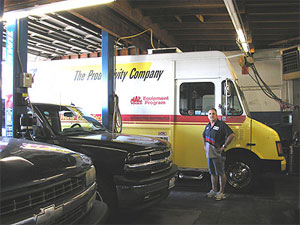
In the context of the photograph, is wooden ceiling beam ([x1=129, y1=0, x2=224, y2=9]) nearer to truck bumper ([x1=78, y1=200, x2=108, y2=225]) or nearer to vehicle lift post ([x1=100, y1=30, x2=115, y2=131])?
vehicle lift post ([x1=100, y1=30, x2=115, y2=131])

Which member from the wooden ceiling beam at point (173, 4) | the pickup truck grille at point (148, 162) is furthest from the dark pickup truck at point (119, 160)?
the wooden ceiling beam at point (173, 4)

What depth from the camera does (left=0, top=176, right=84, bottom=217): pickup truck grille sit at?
2.10 m

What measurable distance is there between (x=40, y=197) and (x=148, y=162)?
2357 mm

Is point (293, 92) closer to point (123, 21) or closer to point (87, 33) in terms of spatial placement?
point (123, 21)

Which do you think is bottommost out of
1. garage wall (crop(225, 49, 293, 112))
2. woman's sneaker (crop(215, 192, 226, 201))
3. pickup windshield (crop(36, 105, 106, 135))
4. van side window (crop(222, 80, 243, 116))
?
woman's sneaker (crop(215, 192, 226, 201))

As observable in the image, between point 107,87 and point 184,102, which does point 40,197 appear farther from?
point 107,87

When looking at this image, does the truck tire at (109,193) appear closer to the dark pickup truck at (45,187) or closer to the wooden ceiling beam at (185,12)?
the dark pickup truck at (45,187)

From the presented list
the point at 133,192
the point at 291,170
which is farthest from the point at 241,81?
the point at 133,192

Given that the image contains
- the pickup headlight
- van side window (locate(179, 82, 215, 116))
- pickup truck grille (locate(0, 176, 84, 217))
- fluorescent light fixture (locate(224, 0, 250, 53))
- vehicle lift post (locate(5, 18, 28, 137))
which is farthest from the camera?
van side window (locate(179, 82, 215, 116))

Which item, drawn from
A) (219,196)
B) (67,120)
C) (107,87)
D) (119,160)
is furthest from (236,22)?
(67,120)

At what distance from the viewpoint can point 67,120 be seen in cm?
559

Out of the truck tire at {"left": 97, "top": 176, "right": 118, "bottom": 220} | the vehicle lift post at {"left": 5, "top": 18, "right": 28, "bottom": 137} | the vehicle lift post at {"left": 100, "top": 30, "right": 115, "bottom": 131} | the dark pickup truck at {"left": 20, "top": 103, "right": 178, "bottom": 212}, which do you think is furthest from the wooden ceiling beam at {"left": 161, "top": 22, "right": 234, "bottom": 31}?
the truck tire at {"left": 97, "top": 176, "right": 118, "bottom": 220}

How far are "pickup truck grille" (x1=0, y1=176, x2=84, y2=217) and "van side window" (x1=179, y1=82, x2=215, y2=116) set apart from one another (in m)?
4.48

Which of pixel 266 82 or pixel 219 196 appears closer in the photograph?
pixel 219 196
